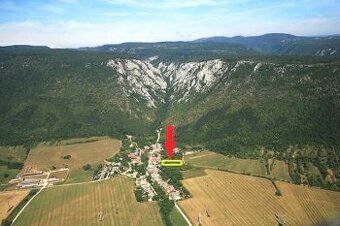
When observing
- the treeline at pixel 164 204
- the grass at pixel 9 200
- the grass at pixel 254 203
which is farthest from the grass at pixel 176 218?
the grass at pixel 9 200

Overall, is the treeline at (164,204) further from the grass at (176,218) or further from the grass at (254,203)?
the grass at (254,203)

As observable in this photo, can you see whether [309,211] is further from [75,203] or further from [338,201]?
[75,203]

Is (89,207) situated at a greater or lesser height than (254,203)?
greater

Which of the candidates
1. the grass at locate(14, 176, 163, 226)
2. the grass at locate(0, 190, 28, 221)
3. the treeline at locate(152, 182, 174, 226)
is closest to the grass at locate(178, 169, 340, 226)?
the treeline at locate(152, 182, 174, 226)

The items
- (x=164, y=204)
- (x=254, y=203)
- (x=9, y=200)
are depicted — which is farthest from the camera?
(x=9, y=200)

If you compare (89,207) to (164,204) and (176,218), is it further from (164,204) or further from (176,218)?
(176,218)

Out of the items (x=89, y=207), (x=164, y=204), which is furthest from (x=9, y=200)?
(x=164, y=204)

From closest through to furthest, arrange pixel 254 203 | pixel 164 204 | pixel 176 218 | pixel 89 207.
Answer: pixel 176 218 → pixel 164 204 → pixel 89 207 → pixel 254 203
